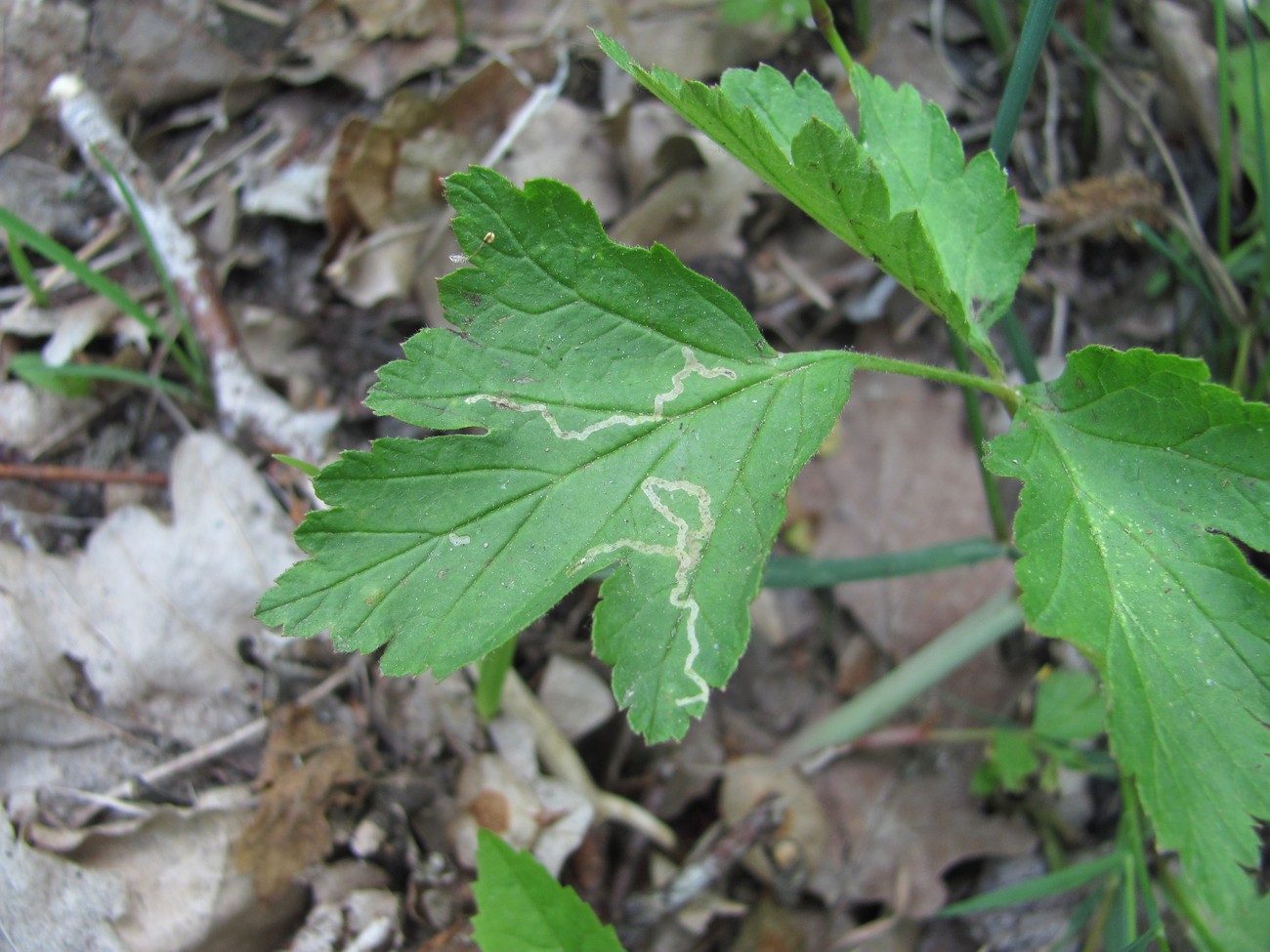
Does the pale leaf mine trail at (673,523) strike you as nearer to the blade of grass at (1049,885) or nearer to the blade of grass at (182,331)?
the blade of grass at (1049,885)

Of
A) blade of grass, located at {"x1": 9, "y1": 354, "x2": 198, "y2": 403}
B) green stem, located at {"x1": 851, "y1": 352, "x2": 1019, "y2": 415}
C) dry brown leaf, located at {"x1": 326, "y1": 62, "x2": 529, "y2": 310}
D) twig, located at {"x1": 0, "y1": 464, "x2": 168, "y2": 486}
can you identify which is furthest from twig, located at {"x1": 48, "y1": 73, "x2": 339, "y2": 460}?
green stem, located at {"x1": 851, "y1": 352, "x2": 1019, "y2": 415}

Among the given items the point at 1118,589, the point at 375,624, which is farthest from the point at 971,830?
the point at 375,624

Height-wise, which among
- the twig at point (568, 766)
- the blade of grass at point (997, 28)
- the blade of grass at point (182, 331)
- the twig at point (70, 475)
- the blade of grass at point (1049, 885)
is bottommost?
the blade of grass at point (1049, 885)

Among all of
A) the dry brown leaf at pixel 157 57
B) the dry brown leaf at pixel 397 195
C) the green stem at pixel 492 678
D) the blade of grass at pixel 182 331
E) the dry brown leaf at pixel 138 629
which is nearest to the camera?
the green stem at pixel 492 678

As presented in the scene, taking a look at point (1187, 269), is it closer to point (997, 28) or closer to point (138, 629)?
Answer: point (997, 28)

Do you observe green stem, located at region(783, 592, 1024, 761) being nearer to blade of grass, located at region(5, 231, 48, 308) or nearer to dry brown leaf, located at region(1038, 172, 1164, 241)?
dry brown leaf, located at region(1038, 172, 1164, 241)

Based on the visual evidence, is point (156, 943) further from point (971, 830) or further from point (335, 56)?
point (335, 56)

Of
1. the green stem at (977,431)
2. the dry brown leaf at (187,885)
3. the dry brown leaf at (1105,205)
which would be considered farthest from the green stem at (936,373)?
the dry brown leaf at (187,885)
